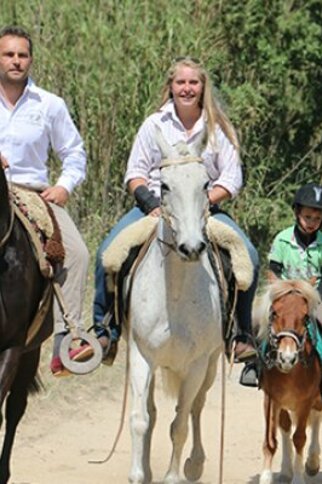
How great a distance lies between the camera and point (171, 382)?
328 inches

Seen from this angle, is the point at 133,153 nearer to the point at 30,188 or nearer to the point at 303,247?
the point at 30,188

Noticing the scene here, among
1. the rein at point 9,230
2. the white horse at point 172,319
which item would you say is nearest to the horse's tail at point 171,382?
the white horse at point 172,319

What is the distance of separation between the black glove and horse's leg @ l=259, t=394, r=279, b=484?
5.05 ft

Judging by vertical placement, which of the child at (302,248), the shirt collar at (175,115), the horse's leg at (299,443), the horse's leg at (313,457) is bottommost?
the horse's leg at (313,457)

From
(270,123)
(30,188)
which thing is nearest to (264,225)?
(270,123)

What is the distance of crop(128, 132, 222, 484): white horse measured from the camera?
755cm

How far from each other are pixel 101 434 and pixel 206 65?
669 cm

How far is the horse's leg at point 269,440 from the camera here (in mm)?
8656

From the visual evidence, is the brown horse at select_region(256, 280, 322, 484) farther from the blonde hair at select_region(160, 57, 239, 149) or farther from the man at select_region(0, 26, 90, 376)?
the man at select_region(0, 26, 90, 376)

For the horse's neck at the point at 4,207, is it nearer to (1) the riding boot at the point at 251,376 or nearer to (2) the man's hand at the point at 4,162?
(2) the man's hand at the point at 4,162

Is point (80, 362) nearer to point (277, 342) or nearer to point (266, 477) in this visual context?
point (277, 342)

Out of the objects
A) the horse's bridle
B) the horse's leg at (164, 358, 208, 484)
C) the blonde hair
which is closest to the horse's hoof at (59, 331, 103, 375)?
the horse's leg at (164, 358, 208, 484)

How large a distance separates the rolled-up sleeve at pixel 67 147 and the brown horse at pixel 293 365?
150 cm

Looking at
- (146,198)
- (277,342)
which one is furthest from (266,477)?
(146,198)
